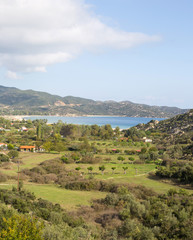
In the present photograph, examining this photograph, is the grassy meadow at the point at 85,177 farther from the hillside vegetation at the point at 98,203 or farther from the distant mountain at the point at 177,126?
the distant mountain at the point at 177,126

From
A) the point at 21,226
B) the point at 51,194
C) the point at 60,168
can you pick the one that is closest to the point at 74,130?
the point at 60,168

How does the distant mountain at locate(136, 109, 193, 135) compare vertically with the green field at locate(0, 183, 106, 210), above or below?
above

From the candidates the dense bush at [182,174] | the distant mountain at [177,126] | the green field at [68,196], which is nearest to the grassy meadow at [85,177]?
the green field at [68,196]

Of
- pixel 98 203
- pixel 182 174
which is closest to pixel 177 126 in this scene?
pixel 182 174

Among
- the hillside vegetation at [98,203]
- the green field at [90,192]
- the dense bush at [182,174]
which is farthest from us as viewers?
the dense bush at [182,174]

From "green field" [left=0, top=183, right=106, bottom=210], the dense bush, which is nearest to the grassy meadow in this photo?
"green field" [left=0, top=183, right=106, bottom=210]

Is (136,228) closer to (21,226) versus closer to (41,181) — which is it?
(21,226)

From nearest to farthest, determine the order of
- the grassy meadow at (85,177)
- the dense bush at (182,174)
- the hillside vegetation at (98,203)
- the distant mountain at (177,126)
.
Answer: the hillside vegetation at (98,203), the grassy meadow at (85,177), the dense bush at (182,174), the distant mountain at (177,126)

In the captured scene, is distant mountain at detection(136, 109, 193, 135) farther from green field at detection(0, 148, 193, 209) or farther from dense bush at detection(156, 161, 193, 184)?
dense bush at detection(156, 161, 193, 184)

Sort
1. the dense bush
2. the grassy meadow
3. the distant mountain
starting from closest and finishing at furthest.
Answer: the grassy meadow → the dense bush → the distant mountain

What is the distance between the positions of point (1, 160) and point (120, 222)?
110 ft

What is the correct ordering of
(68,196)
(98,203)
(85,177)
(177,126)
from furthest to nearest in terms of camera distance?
(177,126) < (85,177) < (68,196) < (98,203)

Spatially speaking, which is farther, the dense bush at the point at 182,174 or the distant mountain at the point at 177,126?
the distant mountain at the point at 177,126

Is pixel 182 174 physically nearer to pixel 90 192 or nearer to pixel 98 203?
pixel 90 192
